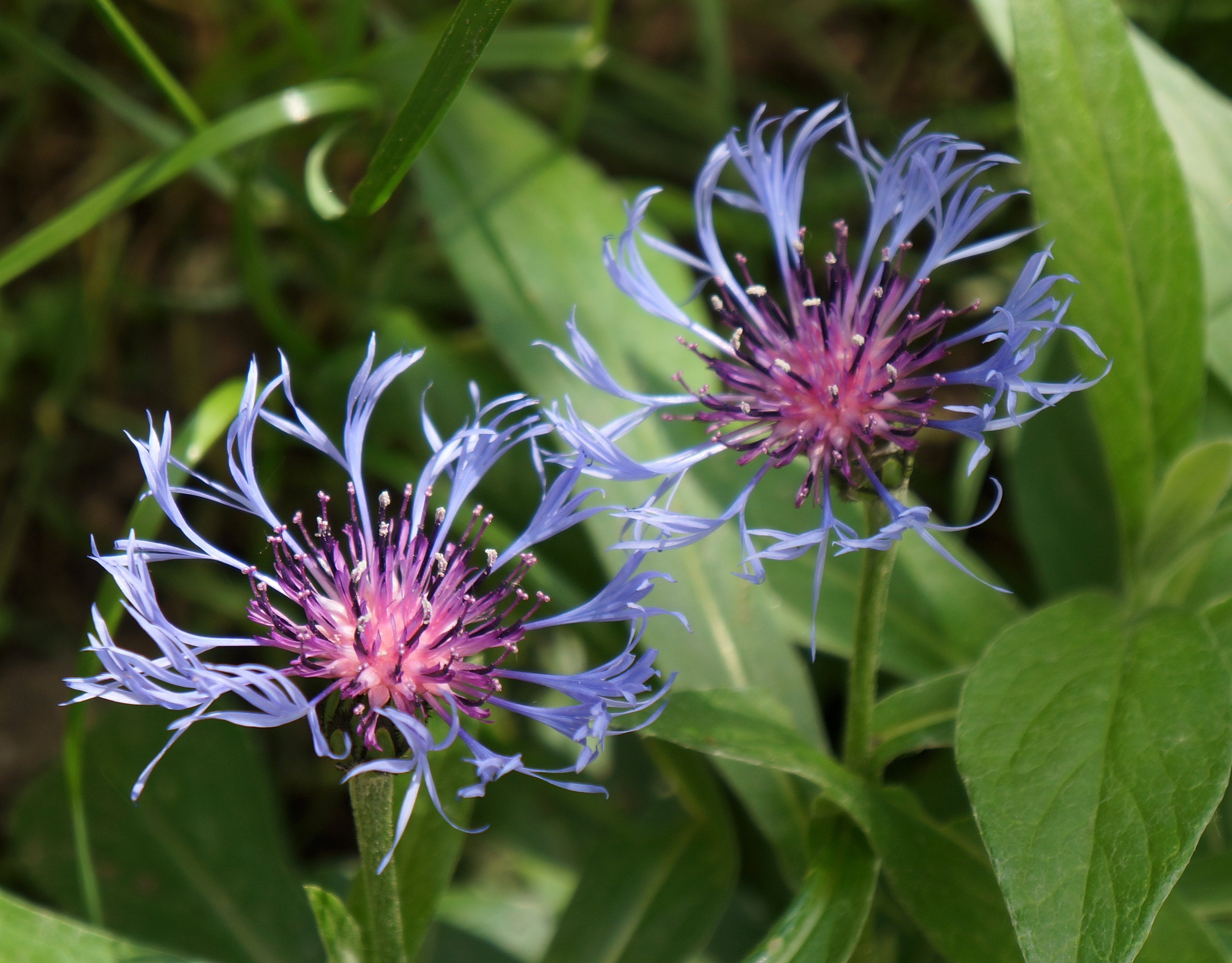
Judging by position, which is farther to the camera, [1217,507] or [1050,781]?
[1217,507]

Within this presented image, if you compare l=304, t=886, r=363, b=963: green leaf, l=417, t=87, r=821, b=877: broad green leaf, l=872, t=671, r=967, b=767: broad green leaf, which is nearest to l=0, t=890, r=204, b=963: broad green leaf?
l=304, t=886, r=363, b=963: green leaf

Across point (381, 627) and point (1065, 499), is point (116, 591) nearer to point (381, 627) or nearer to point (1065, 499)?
point (381, 627)

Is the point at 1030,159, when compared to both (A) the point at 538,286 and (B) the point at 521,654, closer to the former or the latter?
(A) the point at 538,286

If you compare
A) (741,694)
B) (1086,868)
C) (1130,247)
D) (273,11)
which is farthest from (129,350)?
(1086,868)

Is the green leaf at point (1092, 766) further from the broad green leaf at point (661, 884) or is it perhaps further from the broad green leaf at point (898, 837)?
the broad green leaf at point (661, 884)

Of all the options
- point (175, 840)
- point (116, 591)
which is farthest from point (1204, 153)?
point (175, 840)

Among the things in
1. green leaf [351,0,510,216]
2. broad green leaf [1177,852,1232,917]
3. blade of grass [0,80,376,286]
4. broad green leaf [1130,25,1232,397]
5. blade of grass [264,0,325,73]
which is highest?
blade of grass [264,0,325,73]

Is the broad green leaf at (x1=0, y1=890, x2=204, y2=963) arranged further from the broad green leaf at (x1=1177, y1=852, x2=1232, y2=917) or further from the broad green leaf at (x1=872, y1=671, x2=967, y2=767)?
the broad green leaf at (x1=1177, y1=852, x2=1232, y2=917)
